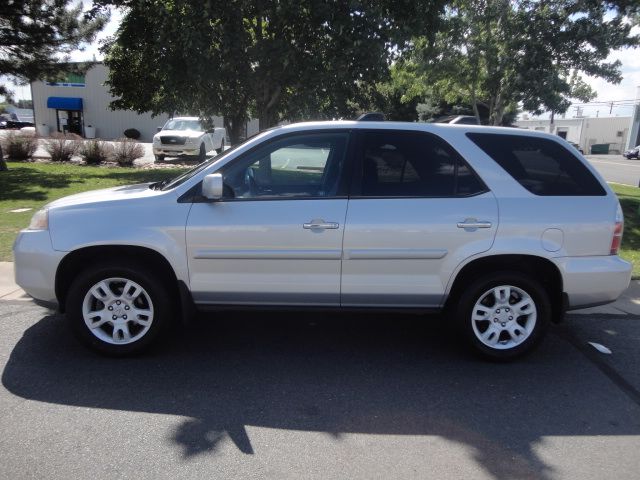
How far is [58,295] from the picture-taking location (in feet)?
13.6

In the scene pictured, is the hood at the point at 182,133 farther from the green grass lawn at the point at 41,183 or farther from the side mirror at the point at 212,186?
the side mirror at the point at 212,186

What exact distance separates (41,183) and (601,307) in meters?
13.0

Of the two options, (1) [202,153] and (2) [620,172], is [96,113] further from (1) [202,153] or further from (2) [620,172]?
(2) [620,172]

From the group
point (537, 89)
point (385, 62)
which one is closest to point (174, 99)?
point (385, 62)

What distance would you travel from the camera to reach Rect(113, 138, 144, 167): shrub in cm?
1888

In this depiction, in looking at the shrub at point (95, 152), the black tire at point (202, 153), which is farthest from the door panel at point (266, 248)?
the black tire at point (202, 153)

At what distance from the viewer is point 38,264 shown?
4.02 meters

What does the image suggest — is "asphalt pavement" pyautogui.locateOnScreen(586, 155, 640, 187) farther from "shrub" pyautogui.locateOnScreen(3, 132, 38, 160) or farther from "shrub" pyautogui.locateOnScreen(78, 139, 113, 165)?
"shrub" pyautogui.locateOnScreen(3, 132, 38, 160)

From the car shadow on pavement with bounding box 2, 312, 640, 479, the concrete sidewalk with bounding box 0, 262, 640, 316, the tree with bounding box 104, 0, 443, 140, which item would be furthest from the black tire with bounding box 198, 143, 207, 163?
the car shadow on pavement with bounding box 2, 312, 640, 479

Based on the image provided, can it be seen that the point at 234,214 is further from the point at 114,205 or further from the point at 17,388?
the point at 17,388

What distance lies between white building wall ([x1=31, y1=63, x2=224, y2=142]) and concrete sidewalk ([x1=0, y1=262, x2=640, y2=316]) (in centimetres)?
4075

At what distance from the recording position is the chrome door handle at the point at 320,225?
3949 mm

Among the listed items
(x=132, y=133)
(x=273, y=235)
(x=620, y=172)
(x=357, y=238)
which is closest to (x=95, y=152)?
(x=273, y=235)

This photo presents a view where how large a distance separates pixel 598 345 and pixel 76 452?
14.1ft
